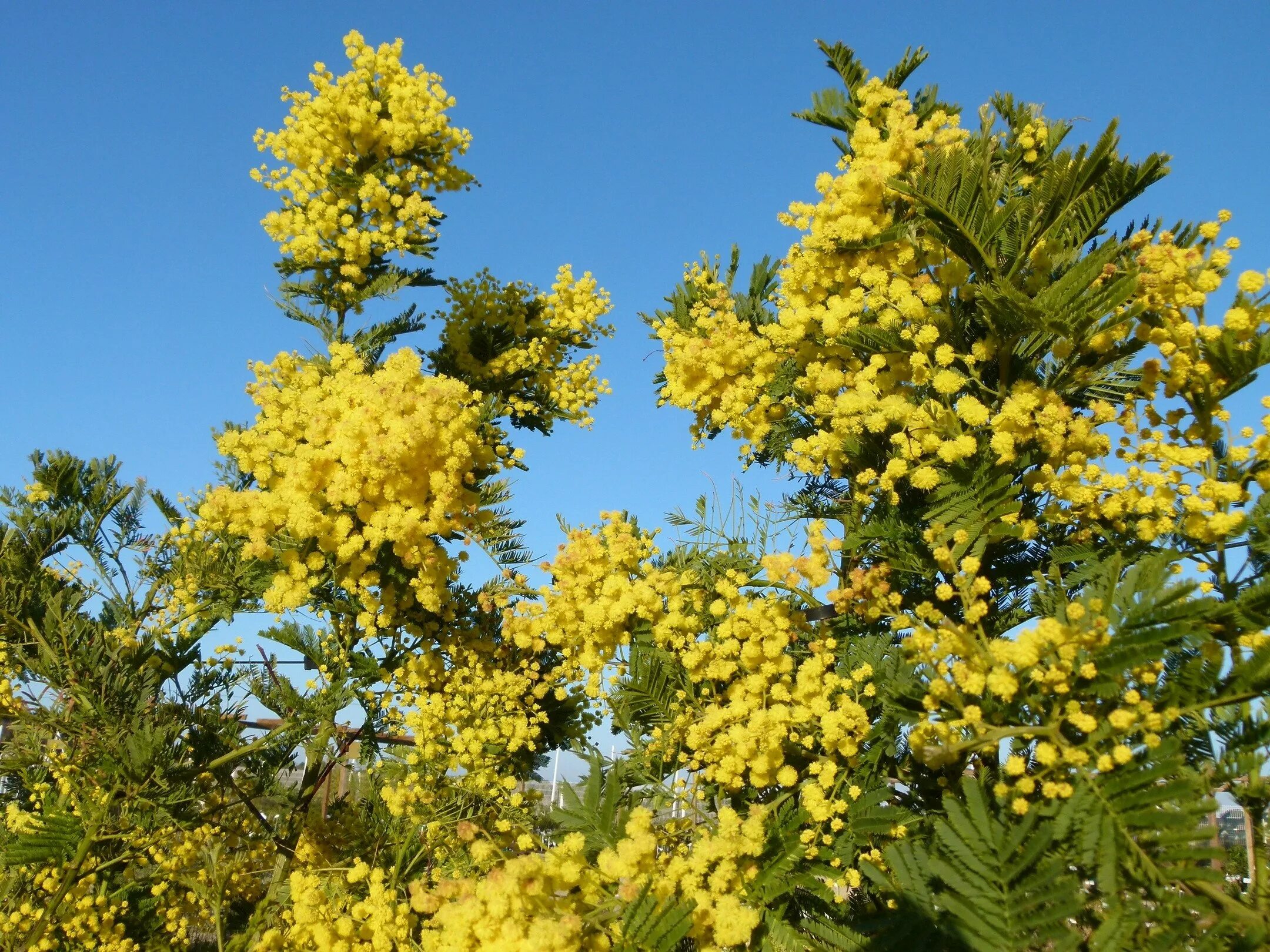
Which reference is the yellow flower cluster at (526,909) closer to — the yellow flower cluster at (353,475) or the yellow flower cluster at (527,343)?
the yellow flower cluster at (353,475)

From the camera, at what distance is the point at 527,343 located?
705 cm

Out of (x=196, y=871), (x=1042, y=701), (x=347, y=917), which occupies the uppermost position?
(x=1042, y=701)

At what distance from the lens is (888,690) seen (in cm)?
292

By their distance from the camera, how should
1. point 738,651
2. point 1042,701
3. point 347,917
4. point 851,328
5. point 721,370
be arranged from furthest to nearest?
point 721,370
point 851,328
point 347,917
point 738,651
point 1042,701

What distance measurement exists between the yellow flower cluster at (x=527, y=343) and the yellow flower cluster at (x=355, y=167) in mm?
1097

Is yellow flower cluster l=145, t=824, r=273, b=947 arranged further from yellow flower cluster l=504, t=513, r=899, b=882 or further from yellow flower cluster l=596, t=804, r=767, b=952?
yellow flower cluster l=596, t=804, r=767, b=952

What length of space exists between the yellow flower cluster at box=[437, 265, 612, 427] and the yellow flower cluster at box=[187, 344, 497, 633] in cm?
223

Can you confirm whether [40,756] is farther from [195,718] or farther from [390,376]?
[390,376]

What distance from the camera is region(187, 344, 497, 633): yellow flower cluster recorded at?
13.3ft

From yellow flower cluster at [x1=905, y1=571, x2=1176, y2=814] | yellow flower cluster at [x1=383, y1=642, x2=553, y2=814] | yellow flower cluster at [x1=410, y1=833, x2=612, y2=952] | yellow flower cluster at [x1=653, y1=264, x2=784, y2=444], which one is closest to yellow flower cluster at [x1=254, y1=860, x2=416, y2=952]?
yellow flower cluster at [x1=383, y1=642, x2=553, y2=814]

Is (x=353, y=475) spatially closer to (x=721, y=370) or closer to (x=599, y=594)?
(x=599, y=594)

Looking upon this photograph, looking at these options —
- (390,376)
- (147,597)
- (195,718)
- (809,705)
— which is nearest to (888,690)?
(809,705)

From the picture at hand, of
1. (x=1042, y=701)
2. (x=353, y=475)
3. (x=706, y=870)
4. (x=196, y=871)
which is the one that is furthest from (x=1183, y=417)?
(x=196, y=871)

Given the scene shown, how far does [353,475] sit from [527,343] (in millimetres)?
3221
